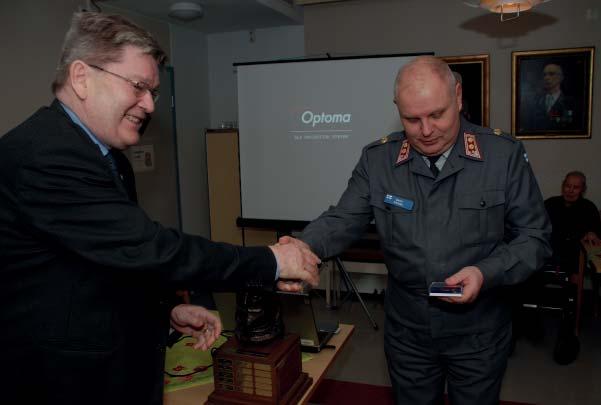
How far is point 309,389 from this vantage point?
5.52 ft

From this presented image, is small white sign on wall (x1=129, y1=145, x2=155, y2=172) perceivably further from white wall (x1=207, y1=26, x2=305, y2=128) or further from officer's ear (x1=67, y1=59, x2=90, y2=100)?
officer's ear (x1=67, y1=59, x2=90, y2=100)

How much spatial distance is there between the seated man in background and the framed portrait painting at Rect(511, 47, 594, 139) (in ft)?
1.90

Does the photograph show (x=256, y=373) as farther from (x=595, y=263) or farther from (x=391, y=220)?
(x=595, y=263)

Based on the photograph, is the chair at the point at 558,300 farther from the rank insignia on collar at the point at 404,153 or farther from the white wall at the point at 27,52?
the white wall at the point at 27,52

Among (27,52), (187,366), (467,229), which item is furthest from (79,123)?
(27,52)

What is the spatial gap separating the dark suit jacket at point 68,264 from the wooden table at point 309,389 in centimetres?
36

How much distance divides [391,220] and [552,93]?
3.92m

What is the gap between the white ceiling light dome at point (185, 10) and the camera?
4887 mm

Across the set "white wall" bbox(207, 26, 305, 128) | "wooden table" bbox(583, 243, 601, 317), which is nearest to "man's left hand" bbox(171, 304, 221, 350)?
"wooden table" bbox(583, 243, 601, 317)

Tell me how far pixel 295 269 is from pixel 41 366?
0.71 metres

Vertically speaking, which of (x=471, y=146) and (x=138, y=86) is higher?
(x=138, y=86)

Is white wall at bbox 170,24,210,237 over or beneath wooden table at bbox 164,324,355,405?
over

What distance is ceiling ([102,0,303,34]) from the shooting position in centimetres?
494

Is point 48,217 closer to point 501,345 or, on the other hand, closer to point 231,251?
point 231,251
